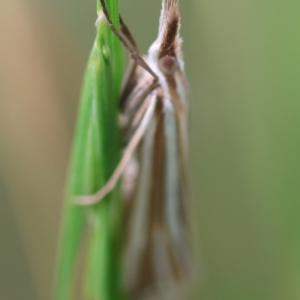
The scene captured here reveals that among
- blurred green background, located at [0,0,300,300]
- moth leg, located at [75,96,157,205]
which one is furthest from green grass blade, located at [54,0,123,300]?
blurred green background, located at [0,0,300,300]

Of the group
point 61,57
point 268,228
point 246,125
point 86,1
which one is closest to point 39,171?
point 61,57

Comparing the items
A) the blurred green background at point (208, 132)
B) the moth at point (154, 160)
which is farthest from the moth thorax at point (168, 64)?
the blurred green background at point (208, 132)

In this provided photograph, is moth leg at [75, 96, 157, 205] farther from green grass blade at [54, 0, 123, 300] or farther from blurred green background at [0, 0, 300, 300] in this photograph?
blurred green background at [0, 0, 300, 300]

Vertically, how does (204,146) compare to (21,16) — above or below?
below

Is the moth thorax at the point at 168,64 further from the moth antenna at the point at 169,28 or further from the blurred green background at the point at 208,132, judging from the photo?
the blurred green background at the point at 208,132

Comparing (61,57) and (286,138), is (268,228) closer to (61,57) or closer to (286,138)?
(286,138)

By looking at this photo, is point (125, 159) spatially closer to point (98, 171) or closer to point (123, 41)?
point (98, 171)

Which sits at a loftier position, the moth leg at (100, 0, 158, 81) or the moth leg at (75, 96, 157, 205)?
the moth leg at (100, 0, 158, 81)
